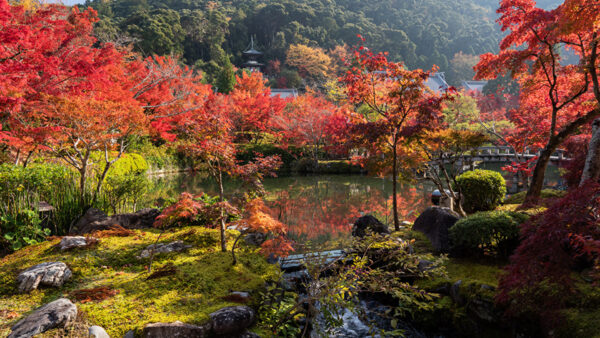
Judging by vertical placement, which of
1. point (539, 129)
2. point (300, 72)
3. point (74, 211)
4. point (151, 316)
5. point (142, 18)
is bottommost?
point (151, 316)

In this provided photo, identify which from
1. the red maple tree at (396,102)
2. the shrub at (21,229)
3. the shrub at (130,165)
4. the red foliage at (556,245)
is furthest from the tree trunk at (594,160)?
the shrub at (130,165)

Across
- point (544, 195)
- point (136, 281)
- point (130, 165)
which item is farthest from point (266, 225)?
point (130, 165)

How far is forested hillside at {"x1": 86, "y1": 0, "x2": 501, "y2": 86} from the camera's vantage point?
3238 cm

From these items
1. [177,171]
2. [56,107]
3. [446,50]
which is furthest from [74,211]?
[446,50]

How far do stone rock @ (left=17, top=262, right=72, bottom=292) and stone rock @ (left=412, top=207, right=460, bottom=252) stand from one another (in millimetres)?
4837

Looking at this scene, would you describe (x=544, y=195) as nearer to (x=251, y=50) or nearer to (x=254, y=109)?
(x=254, y=109)

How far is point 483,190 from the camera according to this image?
6.95m

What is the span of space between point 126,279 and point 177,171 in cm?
1642

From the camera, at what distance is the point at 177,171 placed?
62.5ft

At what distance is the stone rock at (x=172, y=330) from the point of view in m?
2.61

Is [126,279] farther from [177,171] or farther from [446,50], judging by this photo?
[446,50]

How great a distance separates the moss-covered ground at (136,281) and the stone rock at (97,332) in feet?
0.19

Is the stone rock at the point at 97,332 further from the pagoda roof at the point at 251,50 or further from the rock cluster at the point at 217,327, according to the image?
the pagoda roof at the point at 251,50

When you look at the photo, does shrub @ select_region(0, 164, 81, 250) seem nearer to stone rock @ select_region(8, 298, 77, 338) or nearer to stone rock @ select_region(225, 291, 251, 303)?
stone rock @ select_region(8, 298, 77, 338)
